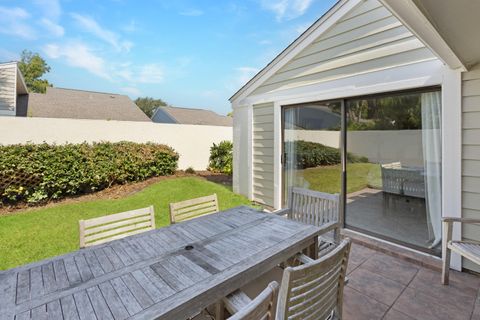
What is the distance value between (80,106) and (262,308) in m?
15.4

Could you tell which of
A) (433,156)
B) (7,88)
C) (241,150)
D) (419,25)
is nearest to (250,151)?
(241,150)

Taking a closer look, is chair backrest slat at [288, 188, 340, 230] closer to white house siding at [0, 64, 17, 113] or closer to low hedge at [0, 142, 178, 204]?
low hedge at [0, 142, 178, 204]

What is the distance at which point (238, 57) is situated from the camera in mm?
10039

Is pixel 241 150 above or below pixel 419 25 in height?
below

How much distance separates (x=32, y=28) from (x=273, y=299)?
16.1 meters

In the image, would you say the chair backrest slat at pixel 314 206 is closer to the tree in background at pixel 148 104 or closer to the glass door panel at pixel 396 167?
the glass door panel at pixel 396 167

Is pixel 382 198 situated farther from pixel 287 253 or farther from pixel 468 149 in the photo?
pixel 287 253

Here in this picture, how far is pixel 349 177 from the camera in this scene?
12.4 feet

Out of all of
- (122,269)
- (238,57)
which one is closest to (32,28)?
(238,57)

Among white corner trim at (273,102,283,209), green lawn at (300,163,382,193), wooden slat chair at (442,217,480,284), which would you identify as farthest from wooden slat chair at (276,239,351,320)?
white corner trim at (273,102,283,209)

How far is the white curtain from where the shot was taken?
9.47ft

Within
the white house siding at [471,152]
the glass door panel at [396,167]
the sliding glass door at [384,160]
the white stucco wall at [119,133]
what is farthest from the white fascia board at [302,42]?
the white stucco wall at [119,133]

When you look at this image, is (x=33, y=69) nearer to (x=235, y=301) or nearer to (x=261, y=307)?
(x=235, y=301)

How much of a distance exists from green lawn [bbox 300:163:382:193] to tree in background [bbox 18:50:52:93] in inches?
1089
